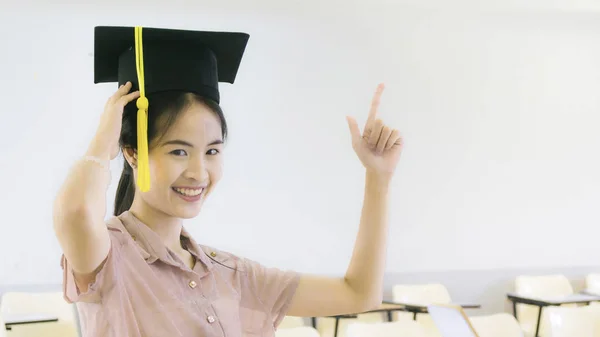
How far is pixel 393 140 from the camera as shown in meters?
1.33

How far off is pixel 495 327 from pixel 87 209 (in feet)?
13.7

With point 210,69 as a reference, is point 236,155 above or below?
above

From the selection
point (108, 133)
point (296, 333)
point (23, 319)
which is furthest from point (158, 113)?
point (23, 319)

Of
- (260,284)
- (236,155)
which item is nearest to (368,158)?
(260,284)

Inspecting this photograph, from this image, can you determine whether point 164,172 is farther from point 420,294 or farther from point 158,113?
point 420,294

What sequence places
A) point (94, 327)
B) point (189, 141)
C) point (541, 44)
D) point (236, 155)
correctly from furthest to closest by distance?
point (541, 44) → point (236, 155) → point (189, 141) → point (94, 327)

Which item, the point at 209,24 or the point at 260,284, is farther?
the point at 209,24

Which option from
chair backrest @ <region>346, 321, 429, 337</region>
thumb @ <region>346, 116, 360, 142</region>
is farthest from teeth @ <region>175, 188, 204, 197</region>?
chair backrest @ <region>346, 321, 429, 337</region>

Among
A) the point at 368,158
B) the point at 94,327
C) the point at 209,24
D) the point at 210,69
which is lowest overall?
the point at 94,327

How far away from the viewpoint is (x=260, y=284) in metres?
1.40

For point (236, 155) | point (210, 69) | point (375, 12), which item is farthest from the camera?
point (375, 12)

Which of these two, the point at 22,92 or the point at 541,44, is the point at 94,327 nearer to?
the point at 22,92

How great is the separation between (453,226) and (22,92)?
4305 millimetres

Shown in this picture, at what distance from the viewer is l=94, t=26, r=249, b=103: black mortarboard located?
1239 millimetres
